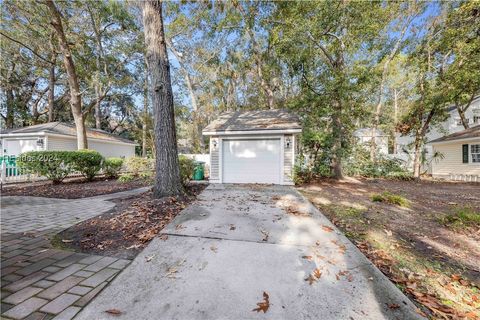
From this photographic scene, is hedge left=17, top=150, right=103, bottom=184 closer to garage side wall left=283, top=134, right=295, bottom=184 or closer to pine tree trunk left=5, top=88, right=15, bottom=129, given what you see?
garage side wall left=283, top=134, right=295, bottom=184

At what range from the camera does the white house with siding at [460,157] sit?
11555 millimetres

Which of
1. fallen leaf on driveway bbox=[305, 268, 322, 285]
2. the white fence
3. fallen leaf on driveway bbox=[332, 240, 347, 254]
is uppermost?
the white fence

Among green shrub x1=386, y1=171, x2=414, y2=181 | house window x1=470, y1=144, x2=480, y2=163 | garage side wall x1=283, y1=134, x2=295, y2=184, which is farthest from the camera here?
house window x1=470, y1=144, x2=480, y2=163

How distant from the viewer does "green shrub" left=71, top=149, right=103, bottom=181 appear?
8.87 m

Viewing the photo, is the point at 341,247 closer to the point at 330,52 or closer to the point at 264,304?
the point at 264,304

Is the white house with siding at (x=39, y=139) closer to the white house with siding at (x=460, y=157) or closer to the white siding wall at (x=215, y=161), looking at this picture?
the white siding wall at (x=215, y=161)

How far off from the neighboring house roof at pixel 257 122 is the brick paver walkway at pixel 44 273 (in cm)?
608

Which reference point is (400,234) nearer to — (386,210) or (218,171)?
(386,210)

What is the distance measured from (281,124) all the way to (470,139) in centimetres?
1142

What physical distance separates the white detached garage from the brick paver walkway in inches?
222

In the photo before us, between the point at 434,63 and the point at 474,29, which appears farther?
the point at 434,63

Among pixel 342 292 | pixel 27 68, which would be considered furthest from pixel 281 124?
pixel 27 68

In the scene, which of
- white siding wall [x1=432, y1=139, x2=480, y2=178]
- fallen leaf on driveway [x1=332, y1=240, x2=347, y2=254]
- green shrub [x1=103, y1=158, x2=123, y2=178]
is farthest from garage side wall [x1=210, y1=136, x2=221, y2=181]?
white siding wall [x1=432, y1=139, x2=480, y2=178]

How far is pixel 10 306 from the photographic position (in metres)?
1.73
